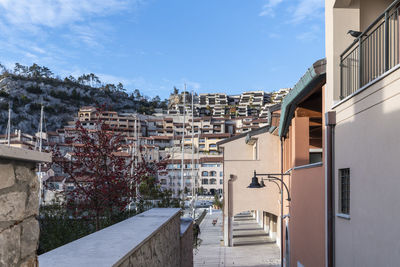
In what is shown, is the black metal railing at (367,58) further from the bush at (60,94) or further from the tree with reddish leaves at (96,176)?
the bush at (60,94)

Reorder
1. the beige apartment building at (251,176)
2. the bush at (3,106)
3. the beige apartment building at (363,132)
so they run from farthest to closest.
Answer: the bush at (3,106), the beige apartment building at (251,176), the beige apartment building at (363,132)

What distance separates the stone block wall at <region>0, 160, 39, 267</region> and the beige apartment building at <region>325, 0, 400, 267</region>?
14.9ft

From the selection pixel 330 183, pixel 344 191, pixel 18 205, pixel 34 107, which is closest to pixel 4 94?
pixel 34 107

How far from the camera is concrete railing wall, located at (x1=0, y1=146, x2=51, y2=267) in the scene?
6.02 ft

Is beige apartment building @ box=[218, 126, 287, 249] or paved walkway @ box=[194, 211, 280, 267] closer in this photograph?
paved walkway @ box=[194, 211, 280, 267]

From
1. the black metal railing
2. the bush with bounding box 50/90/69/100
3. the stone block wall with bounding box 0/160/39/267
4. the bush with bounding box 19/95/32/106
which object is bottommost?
the stone block wall with bounding box 0/160/39/267

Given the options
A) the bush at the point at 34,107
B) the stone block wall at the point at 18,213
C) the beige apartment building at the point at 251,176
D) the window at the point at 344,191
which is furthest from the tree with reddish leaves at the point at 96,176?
the bush at the point at 34,107

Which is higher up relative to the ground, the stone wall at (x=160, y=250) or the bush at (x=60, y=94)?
the bush at (x=60, y=94)

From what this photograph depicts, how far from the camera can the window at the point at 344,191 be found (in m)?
7.79

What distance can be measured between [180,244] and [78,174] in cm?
265

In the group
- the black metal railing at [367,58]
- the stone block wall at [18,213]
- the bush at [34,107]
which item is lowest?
the stone block wall at [18,213]

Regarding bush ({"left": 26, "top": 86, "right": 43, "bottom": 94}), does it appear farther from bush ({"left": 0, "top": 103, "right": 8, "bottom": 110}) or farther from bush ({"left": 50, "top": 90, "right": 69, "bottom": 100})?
bush ({"left": 0, "top": 103, "right": 8, "bottom": 110})

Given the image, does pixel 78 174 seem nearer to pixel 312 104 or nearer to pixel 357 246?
pixel 357 246

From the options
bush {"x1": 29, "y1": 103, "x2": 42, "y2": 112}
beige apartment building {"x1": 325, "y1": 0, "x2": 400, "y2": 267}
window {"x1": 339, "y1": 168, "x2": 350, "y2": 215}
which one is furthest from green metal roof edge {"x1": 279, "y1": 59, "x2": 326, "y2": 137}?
bush {"x1": 29, "y1": 103, "x2": 42, "y2": 112}
